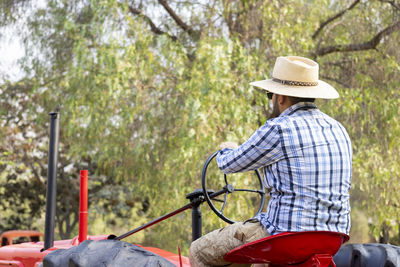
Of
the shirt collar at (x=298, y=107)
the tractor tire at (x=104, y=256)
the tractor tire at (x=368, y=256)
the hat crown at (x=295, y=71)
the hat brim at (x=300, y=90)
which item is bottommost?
the tractor tire at (x=368, y=256)

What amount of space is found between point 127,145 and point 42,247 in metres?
4.04

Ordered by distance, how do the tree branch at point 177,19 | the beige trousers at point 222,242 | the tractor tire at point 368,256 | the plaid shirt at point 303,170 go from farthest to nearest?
the tree branch at point 177,19 < the tractor tire at point 368,256 < the beige trousers at point 222,242 < the plaid shirt at point 303,170

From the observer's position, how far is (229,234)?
2703 millimetres

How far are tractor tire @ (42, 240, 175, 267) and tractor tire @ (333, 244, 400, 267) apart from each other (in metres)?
1.15

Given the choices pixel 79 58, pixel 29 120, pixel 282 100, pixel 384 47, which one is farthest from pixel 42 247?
pixel 29 120

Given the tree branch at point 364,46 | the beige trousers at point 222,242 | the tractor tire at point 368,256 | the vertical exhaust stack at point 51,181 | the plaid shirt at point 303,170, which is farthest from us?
the tree branch at point 364,46

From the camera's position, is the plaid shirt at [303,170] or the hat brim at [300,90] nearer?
the plaid shirt at [303,170]

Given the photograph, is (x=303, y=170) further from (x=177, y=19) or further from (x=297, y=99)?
(x=177, y=19)

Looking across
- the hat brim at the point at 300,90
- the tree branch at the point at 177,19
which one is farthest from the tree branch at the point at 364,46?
the hat brim at the point at 300,90

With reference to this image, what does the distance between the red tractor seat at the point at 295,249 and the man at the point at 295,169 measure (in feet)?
0.24

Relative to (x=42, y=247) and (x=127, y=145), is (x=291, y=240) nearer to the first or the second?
(x=42, y=247)

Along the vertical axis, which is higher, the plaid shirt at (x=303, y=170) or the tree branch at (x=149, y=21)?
the tree branch at (x=149, y=21)

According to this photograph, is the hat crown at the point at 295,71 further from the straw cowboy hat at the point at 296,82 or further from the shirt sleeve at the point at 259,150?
the shirt sleeve at the point at 259,150

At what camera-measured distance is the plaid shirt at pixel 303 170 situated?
8.14 feet
